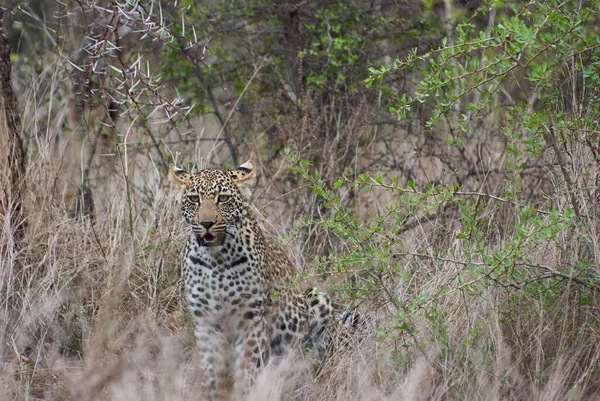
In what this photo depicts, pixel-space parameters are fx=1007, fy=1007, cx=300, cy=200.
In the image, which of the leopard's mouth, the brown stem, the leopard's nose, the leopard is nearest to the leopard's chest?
the leopard

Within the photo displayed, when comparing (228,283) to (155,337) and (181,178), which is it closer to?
(155,337)

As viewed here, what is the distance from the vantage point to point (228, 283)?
6352 mm

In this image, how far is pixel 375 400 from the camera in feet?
16.2

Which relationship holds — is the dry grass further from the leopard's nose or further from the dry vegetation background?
the leopard's nose

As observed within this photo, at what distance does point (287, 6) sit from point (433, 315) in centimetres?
374

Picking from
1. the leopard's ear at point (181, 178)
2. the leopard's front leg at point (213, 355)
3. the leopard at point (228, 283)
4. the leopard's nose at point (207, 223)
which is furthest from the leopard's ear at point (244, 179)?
the leopard's front leg at point (213, 355)

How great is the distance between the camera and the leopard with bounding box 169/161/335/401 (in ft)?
20.4

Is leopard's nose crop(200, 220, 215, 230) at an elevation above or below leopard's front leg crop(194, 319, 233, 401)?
above

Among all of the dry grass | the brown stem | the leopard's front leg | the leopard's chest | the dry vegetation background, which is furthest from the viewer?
the brown stem

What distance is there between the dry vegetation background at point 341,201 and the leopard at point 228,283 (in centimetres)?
26

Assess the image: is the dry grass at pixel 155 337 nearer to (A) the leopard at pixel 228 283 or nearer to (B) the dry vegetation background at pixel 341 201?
(B) the dry vegetation background at pixel 341 201

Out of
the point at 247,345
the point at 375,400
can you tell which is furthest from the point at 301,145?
the point at 375,400

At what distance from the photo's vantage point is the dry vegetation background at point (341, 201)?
5211mm

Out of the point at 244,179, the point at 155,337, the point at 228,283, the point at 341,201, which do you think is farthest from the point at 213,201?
the point at 341,201
